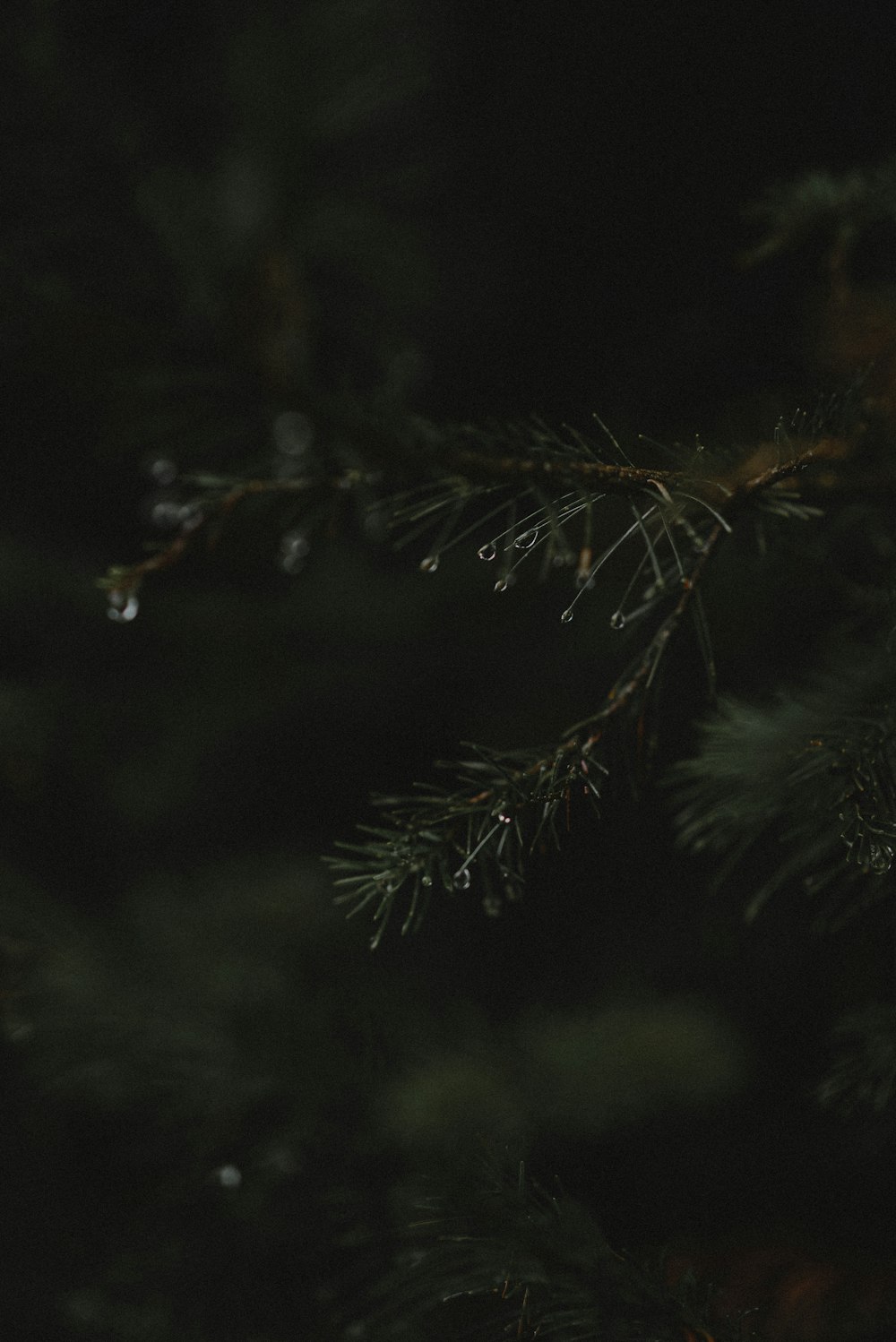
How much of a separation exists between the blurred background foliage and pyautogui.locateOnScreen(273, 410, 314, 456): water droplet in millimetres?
40

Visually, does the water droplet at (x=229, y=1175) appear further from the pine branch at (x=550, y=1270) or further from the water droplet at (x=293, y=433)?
the water droplet at (x=293, y=433)

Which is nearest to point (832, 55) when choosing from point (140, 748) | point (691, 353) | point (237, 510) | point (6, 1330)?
point (691, 353)

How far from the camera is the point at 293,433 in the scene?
295 mm

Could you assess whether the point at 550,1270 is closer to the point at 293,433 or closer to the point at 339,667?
the point at 293,433

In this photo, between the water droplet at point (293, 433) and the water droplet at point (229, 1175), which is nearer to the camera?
the water droplet at point (293, 433)

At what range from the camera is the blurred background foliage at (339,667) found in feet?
1.63

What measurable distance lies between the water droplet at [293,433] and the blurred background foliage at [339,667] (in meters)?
0.04

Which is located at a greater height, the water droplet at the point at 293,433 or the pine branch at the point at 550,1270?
the water droplet at the point at 293,433

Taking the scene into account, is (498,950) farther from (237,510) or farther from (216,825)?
(237,510)

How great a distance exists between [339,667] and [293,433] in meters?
0.48

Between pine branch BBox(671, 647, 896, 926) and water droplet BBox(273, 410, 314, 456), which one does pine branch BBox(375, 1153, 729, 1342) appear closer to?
pine branch BBox(671, 647, 896, 926)

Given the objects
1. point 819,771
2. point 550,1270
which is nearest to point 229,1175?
point 550,1270

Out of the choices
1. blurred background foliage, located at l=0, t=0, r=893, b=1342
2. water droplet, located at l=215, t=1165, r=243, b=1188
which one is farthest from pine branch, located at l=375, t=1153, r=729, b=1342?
water droplet, located at l=215, t=1165, r=243, b=1188

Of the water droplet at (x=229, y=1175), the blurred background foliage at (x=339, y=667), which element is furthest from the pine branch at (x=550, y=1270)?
the water droplet at (x=229, y=1175)
